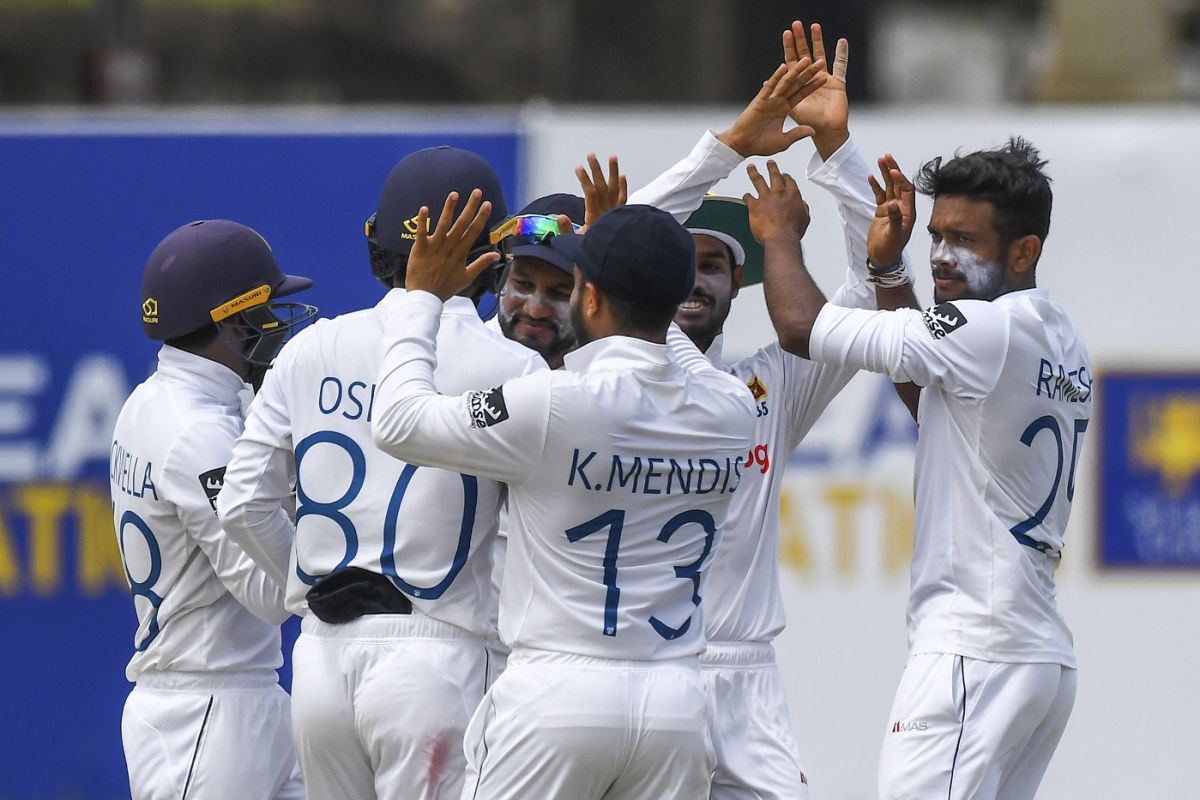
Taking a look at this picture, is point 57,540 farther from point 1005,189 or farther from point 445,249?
point 1005,189

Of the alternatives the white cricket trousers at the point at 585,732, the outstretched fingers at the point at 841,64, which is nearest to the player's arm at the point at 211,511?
the white cricket trousers at the point at 585,732

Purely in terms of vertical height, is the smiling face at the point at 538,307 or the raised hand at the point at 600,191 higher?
the raised hand at the point at 600,191

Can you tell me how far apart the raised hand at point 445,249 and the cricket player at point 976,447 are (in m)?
0.86

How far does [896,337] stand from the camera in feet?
14.9

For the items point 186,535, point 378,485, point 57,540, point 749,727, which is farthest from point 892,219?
point 57,540

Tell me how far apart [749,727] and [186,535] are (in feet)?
5.21

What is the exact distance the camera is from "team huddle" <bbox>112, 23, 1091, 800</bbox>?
13.1 ft

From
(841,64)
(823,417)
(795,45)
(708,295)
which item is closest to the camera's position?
(795,45)

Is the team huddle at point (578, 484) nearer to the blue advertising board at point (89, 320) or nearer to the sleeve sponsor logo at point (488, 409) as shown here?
the sleeve sponsor logo at point (488, 409)

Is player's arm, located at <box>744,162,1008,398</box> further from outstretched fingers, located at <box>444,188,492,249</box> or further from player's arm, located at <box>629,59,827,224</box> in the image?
outstretched fingers, located at <box>444,188,492,249</box>

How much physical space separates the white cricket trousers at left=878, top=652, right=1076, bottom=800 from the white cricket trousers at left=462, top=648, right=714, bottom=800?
0.78 metres

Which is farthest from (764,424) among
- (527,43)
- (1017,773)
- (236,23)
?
(527,43)

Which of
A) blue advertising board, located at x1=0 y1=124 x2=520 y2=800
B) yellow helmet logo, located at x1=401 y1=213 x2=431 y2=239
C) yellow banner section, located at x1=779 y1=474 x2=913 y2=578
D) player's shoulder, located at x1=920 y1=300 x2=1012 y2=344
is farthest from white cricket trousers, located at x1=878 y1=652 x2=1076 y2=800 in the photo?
blue advertising board, located at x1=0 y1=124 x2=520 y2=800

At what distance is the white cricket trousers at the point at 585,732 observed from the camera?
12.9 feet
